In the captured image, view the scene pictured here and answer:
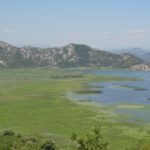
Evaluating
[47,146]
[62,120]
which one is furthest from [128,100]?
[47,146]

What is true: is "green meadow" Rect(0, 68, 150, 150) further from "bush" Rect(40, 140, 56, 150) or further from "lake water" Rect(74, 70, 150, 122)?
"bush" Rect(40, 140, 56, 150)

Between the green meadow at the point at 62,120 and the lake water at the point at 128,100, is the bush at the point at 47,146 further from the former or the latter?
the lake water at the point at 128,100

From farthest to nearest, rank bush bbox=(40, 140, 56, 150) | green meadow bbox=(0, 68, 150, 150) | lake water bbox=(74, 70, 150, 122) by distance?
lake water bbox=(74, 70, 150, 122), green meadow bbox=(0, 68, 150, 150), bush bbox=(40, 140, 56, 150)

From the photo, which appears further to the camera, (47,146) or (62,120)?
(62,120)

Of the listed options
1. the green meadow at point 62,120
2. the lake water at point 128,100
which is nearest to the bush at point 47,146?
the green meadow at point 62,120

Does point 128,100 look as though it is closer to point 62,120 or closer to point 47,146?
point 62,120

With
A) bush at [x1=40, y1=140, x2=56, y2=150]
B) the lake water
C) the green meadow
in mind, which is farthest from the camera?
the lake water

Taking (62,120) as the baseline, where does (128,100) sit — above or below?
above

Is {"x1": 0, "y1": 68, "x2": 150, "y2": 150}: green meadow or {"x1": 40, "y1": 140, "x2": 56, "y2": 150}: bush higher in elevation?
{"x1": 40, "y1": 140, "x2": 56, "y2": 150}: bush

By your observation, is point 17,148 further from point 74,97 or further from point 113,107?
point 74,97

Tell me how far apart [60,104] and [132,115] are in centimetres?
2473

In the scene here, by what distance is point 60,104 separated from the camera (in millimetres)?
108188

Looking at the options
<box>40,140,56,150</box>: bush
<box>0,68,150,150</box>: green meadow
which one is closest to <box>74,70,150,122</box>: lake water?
<box>0,68,150,150</box>: green meadow

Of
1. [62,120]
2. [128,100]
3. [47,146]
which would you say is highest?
[47,146]
